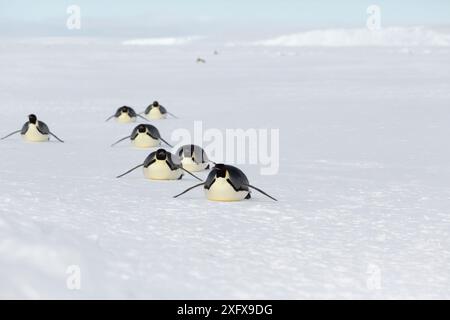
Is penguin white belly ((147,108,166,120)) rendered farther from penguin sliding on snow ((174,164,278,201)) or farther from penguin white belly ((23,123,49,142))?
penguin sliding on snow ((174,164,278,201))

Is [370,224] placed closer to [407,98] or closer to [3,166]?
[3,166]

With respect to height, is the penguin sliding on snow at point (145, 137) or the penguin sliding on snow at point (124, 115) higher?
the penguin sliding on snow at point (124, 115)

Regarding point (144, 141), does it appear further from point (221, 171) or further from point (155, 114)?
point (155, 114)

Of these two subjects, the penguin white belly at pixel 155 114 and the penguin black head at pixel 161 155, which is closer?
the penguin black head at pixel 161 155

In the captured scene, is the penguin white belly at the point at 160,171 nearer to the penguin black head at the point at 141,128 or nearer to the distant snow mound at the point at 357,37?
the penguin black head at the point at 141,128

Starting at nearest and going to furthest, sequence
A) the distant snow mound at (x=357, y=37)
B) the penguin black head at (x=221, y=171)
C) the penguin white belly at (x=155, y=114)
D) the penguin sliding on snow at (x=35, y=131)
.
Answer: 1. the penguin black head at (x=221, y=171)
2. the penguin sliding on snow at (x=35, y=131)
3. the penguin white belly at (x=155, y=114)
4. the distant snow mound at (x=357, y=37)

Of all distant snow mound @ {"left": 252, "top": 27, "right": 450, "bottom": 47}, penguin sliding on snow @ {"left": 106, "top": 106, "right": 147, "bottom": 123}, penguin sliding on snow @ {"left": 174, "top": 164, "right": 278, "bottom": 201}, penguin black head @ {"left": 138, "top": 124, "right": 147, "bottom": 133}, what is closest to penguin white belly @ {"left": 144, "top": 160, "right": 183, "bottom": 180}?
penguin sliding on snow @ {"left": 174, "top": 164, "right": 278, "bottom": 201}

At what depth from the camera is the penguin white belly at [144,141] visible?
29.0 ft

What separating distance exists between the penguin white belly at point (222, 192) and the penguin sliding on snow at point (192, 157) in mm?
1406

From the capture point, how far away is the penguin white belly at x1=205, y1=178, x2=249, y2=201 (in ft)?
18.1

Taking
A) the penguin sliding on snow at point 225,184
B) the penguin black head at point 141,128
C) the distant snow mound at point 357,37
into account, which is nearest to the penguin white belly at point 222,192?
the penguin sliding on snow at point 225,184

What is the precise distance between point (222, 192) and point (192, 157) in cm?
149

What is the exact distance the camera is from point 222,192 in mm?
5543

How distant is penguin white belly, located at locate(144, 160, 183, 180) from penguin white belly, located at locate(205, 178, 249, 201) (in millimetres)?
1012
